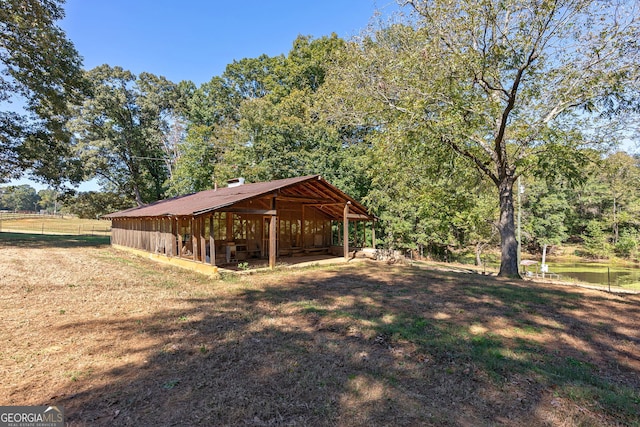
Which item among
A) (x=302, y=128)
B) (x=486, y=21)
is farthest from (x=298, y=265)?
(x=302, y=128)

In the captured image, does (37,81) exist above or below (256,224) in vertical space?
above

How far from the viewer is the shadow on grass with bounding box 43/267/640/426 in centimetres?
328

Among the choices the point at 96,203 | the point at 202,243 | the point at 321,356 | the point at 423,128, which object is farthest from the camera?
the point at 96,203

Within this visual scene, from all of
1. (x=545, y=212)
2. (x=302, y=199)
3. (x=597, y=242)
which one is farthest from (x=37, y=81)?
(x=597, y=242)

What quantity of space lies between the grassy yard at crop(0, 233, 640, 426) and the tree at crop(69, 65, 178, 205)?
86.9 feet

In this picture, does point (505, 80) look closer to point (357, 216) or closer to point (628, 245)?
point (357, 216)

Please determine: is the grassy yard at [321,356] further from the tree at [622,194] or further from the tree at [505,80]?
the tree at [622,194]

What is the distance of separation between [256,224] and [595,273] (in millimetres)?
31066

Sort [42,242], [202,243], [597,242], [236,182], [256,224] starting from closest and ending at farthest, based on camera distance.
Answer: [202,243] < [256,224] < [236,182] < [42,242] < [597,242]

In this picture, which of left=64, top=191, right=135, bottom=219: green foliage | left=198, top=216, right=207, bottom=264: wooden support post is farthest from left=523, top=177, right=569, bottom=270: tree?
left=64, top=191, right=135, bottom=219: green foliage

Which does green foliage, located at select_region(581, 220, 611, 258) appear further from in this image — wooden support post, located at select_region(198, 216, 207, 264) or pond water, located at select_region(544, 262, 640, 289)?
wooden support post, located at select_region(198, 216, 207, 264)

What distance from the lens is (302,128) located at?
78.1ft

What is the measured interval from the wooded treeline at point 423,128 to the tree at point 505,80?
0.05m

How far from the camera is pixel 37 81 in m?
16.2
